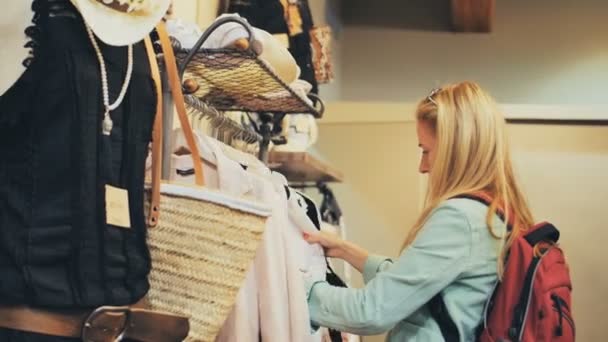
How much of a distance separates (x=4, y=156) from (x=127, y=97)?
15cm

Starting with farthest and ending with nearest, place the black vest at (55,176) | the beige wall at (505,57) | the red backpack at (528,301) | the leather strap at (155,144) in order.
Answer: the beige wall at (505,57) → the red backpack at (528,301) → the leather strap at (155,144) → the black vest at (55,176)

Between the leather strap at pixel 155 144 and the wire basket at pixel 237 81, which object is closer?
the leather strap at pixel 155 144

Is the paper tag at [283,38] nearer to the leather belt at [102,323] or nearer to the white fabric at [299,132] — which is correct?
the white fabric at [299,132]

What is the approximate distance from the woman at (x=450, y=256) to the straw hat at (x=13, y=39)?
763 mm

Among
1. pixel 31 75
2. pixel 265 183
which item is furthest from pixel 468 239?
pixel 31 75

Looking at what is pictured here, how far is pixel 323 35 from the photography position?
2111mm

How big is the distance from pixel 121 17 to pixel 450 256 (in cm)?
79

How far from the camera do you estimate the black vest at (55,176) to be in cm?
68

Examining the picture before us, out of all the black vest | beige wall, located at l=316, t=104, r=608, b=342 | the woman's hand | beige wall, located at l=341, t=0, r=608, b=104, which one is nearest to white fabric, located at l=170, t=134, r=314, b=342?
the woman's hand

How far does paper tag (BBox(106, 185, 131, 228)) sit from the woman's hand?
619mm

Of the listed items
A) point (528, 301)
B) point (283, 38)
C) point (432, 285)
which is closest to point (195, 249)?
point (432, 285)

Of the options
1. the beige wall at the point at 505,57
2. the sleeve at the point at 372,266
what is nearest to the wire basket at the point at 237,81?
the sleeve at the point at 372,266

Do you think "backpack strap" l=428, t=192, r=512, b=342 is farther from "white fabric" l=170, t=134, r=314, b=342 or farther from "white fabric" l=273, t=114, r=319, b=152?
"white fabric" l=273, t=114, r=319, b=152

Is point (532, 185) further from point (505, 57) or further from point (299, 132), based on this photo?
point (299, 132)
